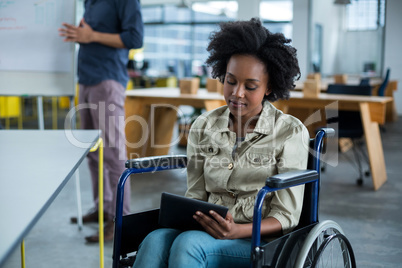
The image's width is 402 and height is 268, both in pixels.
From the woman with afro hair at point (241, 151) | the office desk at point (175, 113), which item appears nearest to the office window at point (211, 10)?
the office desk at point (175, 113)

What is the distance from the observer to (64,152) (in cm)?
146

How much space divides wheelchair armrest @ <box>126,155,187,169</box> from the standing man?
3.42 feet

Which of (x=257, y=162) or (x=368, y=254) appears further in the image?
(x=368, y=254)

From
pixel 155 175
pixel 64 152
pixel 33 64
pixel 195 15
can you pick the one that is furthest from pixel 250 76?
pixel 195 15

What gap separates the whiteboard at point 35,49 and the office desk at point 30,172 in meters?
0.96

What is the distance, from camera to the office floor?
233 centimetres

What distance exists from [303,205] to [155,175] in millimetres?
2721

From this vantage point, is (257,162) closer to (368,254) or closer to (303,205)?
(303,205)

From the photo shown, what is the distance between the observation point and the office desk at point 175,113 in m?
3.67

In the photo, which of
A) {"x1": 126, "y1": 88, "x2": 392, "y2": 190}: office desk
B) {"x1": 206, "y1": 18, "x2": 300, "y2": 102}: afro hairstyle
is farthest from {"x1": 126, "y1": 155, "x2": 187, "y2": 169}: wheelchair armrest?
{"x1": 126, "y1": 88, "x2": 392, "y2": 190}: office desk

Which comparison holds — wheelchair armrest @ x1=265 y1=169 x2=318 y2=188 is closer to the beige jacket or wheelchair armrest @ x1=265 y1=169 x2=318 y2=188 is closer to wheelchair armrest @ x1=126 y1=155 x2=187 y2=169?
the beige jacket

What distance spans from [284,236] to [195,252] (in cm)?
24

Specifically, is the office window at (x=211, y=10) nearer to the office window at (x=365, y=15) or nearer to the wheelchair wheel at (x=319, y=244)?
the office window at (x=365, y=15)

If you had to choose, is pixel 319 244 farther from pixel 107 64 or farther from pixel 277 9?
pixel 277 9
